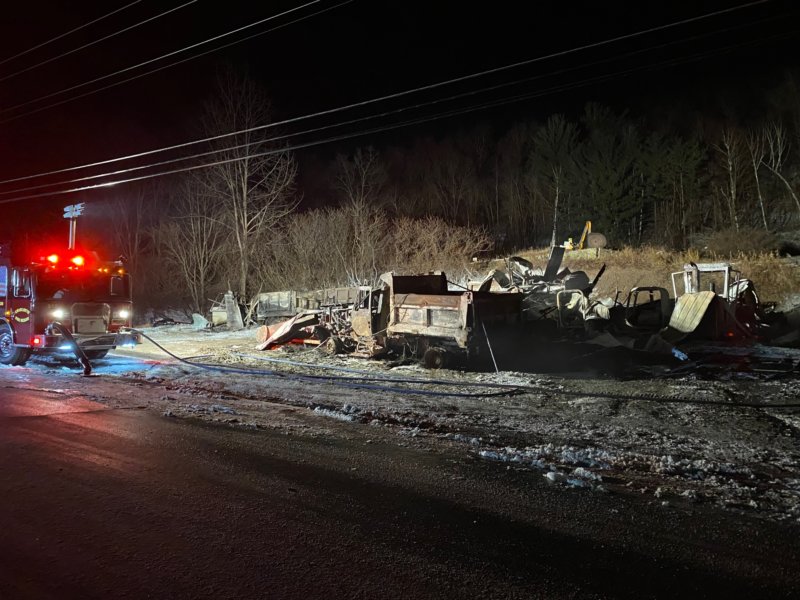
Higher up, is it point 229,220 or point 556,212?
point 556,212

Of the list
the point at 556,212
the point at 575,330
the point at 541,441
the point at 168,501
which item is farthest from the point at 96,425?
the point at 556,212

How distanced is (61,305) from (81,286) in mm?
685

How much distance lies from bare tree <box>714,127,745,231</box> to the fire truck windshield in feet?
134

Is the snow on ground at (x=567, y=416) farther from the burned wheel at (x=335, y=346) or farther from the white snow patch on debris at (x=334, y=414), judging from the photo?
the burned wheel at (x=335, y=346)

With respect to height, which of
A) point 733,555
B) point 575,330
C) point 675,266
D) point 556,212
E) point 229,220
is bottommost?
point 733,555

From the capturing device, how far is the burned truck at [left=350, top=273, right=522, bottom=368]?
11.9 metres

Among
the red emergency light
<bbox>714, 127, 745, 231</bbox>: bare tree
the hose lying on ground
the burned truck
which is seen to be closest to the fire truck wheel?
the red emergency light

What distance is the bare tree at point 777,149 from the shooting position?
38406 mm

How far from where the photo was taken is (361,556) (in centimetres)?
356

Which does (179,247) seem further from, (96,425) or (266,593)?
(266,593)

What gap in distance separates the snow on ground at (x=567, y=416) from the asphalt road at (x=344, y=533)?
0.55m

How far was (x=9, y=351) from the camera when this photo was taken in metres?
13.4

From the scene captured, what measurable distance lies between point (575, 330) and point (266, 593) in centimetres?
1468

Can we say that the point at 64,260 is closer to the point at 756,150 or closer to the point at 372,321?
the point at 372,321
